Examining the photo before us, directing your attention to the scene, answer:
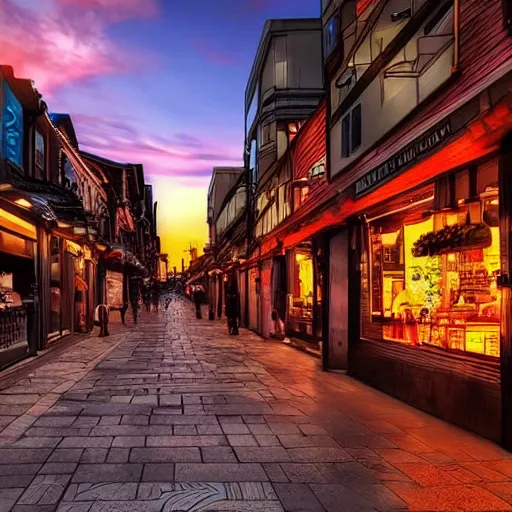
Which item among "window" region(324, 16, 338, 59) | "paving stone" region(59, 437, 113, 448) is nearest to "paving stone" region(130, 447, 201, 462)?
"paving stone" region(59, 437, 113, 448)

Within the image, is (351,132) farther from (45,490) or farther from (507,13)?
(45,490)

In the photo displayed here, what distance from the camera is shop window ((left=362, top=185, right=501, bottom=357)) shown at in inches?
265

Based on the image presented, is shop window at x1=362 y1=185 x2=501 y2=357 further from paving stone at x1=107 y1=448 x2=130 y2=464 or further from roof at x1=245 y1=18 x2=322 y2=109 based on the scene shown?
roof at x1=245 y1=18 x2=322 y2=109

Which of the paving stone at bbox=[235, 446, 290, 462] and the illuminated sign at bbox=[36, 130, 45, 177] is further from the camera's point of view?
the illuminated sign at bbox=[36, 130, 45, 177]

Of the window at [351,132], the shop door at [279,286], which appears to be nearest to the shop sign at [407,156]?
the window at [351,132]

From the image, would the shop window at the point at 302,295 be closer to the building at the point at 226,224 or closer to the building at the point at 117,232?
the building at the point at 117,232

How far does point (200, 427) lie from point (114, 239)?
28585 mm

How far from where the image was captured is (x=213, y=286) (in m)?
44.5

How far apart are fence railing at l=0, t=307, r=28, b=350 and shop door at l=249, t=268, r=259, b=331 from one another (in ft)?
37.5

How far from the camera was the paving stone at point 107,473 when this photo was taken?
501cm

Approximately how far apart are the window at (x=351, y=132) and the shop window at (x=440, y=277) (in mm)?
1984

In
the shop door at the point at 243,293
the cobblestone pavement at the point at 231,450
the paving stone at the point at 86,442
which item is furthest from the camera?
the shop door at the point at 243,293

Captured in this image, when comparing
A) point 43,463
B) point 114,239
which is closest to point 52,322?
point 43,463

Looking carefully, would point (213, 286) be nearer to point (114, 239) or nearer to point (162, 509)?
point (114, 239)
